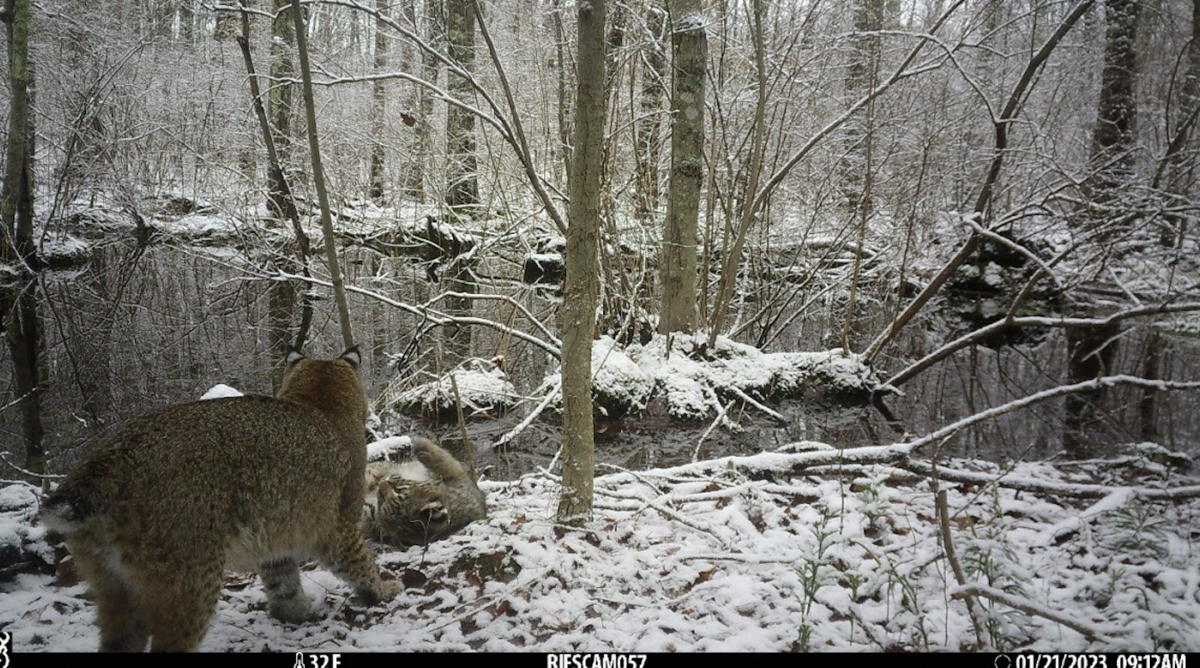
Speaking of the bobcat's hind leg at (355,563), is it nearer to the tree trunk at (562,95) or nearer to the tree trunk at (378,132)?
the tree trunk at (562,95)

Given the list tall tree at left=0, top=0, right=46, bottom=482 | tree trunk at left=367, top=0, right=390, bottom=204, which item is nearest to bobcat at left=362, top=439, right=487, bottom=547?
tall tree at left=0, top=0, right=46, bottom=482

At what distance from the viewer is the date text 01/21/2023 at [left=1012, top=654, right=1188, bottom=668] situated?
7.87 feet

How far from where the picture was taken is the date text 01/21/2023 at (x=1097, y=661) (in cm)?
240

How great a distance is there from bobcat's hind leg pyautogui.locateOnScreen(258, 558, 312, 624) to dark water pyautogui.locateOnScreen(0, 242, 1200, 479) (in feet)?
7.52

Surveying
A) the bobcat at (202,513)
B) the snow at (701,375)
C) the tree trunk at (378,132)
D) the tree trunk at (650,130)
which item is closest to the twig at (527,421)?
the snow at (701,375)

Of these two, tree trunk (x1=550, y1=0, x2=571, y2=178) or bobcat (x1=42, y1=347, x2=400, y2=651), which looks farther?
tree trunk (x1=550, y1=0, x2=571, y2=178)

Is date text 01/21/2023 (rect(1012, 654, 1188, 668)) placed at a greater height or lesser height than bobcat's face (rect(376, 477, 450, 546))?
greater

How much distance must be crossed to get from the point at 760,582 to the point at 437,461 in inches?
88.7

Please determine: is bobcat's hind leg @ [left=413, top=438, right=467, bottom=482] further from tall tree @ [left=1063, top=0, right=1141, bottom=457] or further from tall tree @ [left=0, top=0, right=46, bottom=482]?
tall tree @ [left=1063, top=0, right=1141, bottom=457]

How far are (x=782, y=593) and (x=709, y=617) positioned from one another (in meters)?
0.42

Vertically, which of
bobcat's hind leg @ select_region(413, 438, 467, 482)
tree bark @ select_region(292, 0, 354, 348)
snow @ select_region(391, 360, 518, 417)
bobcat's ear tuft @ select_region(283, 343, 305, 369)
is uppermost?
tree bark @ select_region(292, 0, 354, 348)

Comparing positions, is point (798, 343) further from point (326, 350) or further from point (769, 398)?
point (326, 350)

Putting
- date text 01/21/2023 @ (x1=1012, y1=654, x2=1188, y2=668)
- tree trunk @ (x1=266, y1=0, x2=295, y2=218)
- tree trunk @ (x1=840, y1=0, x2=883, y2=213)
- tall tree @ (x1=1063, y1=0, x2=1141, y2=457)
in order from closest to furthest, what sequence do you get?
date text 01/21/2023 @ (x1=1012, y1=654, x2=1188, y2=668) < tall tree @ (x1=1063, y1=0, x2=1141, y2=457) < tree trunk @ (x1=840, y1=0, x2=883, y2=213) < tree trunk @ (x1=266, y1=0, x2=295, y2=218)

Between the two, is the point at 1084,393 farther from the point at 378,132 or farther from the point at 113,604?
the point at 378,132
